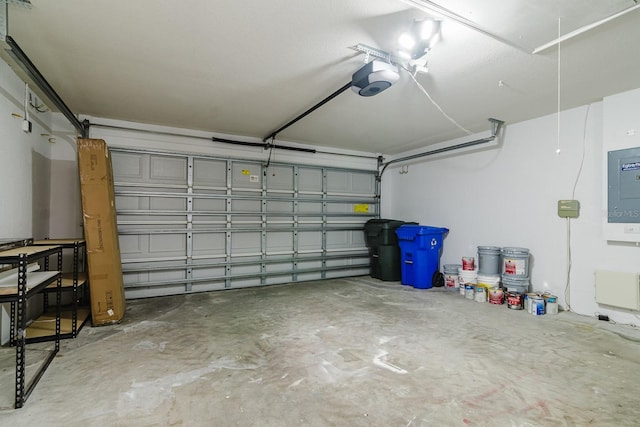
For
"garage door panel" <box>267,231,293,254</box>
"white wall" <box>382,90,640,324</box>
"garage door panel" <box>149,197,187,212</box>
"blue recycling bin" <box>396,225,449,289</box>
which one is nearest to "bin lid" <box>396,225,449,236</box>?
"blue recycling bin" <box>396,225,449,289</box>

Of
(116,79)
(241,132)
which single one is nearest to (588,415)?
(116,79)

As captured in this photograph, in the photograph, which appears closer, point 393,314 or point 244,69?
point 244,69

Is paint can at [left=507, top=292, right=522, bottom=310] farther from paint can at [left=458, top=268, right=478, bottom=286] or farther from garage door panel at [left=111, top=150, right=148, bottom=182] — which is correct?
garage door panel at [left=111, top=150, right=148, bottom=182]

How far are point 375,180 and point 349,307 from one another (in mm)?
3273

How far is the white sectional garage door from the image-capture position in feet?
13.9

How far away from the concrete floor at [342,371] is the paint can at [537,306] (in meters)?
0.11

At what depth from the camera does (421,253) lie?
4.88m

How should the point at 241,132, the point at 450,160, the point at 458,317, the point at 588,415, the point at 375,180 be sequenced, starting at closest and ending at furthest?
the point at 588,415 → the point at 458,317 → the point at 241,132 → the point at 450,160 → the point at 375,180

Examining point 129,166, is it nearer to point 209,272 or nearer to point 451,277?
point 209,272

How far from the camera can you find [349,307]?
381cm

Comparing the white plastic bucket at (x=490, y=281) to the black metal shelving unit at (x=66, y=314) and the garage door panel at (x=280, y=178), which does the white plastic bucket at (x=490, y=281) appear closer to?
the garage door panel at (x=280, y=178)

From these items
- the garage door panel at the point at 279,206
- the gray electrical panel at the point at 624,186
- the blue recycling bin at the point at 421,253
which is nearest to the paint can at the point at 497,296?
the blue recycling bin at the point at 421,253

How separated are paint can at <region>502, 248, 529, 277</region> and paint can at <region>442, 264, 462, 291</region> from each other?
92 centimetres

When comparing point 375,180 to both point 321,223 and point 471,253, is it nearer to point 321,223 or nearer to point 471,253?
point 321,223
